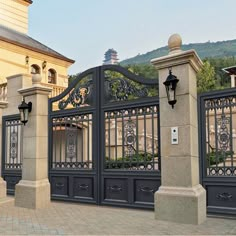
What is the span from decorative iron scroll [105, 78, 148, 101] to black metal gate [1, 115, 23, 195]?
3.44 m

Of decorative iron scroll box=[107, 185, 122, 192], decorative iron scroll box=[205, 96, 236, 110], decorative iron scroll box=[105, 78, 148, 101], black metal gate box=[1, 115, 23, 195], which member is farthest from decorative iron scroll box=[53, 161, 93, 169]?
decorative iron scroll box=[205, 96, 236, 110]

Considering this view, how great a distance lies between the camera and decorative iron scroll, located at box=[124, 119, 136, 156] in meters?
7.23

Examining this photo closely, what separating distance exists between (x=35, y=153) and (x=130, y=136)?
7.91 ft

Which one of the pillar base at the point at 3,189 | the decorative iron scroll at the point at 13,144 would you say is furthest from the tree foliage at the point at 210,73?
the pillar base at the point at 3,189

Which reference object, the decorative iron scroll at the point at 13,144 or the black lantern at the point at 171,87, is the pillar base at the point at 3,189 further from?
the black lantern at the point at 171,87

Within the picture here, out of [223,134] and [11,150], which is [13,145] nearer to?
[11,150]

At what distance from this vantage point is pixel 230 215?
235 inches

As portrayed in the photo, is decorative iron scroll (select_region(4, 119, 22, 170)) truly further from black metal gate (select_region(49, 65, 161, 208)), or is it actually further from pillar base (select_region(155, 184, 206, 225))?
pillar base (select_region(155, 184, 206, 225))

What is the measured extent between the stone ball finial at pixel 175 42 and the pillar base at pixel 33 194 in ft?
14.3

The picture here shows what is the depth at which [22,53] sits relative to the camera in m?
19.6

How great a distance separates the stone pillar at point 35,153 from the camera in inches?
307

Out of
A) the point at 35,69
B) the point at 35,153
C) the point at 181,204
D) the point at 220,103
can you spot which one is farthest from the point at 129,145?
the point at 35,69

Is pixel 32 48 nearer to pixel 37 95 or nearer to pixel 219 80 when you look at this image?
pixel 37 95

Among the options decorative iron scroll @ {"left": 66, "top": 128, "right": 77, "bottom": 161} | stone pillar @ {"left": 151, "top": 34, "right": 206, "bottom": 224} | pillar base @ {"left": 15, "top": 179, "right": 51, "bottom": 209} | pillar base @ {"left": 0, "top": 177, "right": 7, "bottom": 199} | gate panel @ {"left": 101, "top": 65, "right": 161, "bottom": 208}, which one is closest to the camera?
stone pillar @ {"left": 151, "top": 34, "right": 206, "bottom": 224}
